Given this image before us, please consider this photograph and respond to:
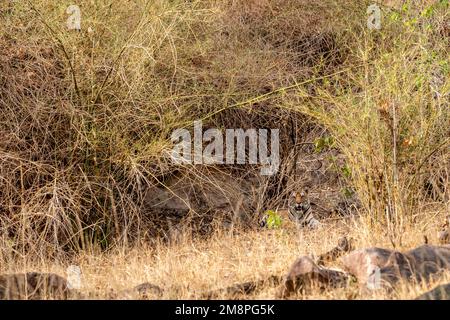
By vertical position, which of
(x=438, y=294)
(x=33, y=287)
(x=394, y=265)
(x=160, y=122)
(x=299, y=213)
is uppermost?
(x=160, y=122)

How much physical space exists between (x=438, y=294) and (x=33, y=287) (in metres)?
2.52

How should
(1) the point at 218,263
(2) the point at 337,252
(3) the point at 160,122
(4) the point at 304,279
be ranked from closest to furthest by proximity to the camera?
(4) the point at 304,279
(2) the point at 337,252
(1) the point at 218,263
(3) the point at 160,122

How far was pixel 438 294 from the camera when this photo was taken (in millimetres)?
4617

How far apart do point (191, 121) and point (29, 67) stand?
1.75 m

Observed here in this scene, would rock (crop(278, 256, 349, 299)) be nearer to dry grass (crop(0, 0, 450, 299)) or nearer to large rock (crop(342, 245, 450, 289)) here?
large rock (crop(342, 245, 450, 289))

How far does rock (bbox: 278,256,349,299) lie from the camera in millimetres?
5238

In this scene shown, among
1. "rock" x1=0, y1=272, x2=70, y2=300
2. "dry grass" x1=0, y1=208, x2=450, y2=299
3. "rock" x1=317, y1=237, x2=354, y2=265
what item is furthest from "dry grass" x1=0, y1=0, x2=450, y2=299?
"rock" x1=0, y1=272, x2=70, y2=300

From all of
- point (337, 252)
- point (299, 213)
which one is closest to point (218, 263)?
point (337, 252)

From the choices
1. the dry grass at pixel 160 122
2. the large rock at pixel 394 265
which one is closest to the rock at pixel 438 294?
the large rock at pixel 394 265

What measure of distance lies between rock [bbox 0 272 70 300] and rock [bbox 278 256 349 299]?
4.63ft

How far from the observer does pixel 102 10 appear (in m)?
8.45

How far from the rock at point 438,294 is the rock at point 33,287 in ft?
7.27

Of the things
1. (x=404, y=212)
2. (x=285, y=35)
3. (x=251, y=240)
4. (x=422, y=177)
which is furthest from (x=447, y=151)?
(x=285, y=35)

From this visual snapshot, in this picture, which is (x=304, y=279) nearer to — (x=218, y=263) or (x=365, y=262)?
(x=365, y=262)
